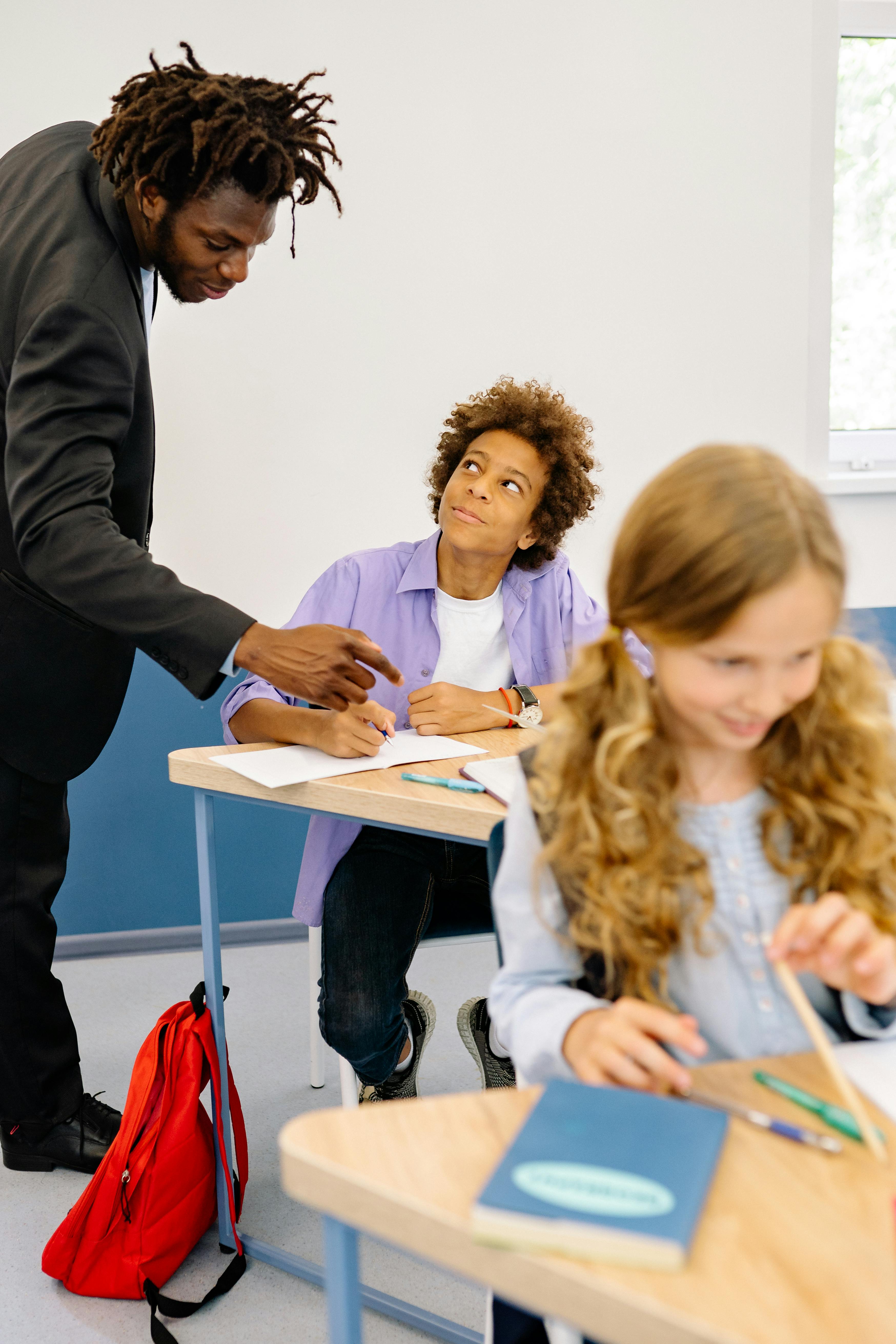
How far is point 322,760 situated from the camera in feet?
4.90

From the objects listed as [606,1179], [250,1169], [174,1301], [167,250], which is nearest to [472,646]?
[167,250]

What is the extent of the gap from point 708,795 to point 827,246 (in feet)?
7.96

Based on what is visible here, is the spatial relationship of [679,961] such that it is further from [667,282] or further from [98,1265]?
[667,282]

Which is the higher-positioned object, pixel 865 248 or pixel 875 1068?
pixel 865 248

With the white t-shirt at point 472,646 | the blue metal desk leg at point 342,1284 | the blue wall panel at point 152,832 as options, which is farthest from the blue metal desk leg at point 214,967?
the blue wall panel at point 152,832

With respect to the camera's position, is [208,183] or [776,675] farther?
[208,183]

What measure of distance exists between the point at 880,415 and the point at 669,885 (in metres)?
2.64

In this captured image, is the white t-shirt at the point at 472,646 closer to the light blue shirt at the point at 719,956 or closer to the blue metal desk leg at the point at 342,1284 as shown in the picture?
the light blue shirt at the point at 719,956

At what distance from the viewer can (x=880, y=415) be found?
311 cm

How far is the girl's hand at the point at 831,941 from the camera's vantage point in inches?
27.9

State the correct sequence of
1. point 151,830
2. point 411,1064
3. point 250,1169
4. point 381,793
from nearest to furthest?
point 381,793 → point 411,1064 → point 250,1169 → point 151,830

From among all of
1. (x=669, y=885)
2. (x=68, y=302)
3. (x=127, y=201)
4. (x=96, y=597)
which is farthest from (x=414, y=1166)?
(x=127, y=201)

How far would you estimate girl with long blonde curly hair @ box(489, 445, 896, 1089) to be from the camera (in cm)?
81

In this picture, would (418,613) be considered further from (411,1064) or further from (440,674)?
(411,1064)
